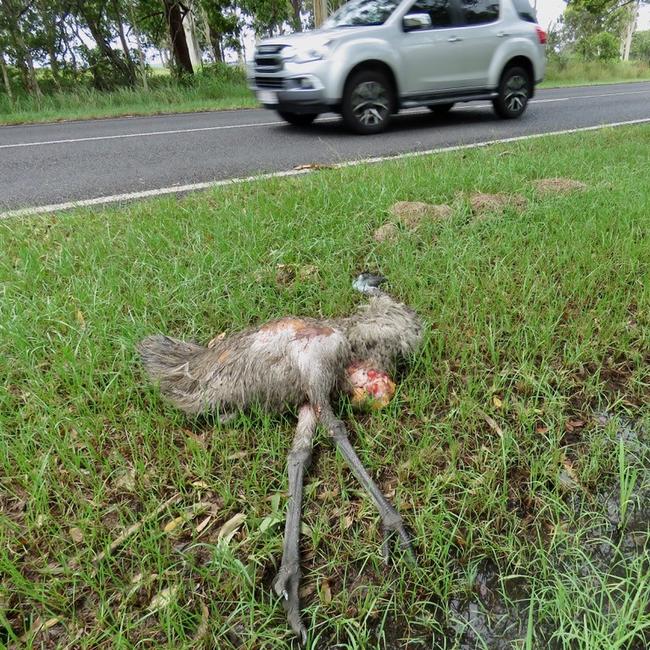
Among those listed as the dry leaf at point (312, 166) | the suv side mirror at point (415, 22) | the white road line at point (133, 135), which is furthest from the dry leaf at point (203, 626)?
the suv side mirror at point (415, 22)

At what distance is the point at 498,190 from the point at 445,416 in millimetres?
2420

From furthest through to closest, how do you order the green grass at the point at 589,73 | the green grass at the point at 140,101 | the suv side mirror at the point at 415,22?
the green grass at the point at 589,73
the green grass at the point at 140,101
the suv side mirror at the point at 415,22

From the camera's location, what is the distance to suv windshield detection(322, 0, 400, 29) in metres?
6.57

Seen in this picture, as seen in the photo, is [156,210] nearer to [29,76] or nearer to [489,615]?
[489,615]

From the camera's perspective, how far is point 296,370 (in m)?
1.62

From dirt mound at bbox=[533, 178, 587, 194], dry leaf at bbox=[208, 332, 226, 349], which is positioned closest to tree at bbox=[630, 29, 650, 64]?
dirt mound at bbox=[533, 178, 587, 194]

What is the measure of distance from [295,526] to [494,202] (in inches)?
104

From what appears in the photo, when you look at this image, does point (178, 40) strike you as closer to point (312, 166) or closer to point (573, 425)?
point (312, 166)

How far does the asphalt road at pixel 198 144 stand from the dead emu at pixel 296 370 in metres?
2.63

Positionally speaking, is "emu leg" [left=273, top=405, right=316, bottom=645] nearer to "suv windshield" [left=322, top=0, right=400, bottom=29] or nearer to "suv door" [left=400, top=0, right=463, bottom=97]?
"suv door" [left=400, top=0, right=463, bottom=97]

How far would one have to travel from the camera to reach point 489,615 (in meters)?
1.20

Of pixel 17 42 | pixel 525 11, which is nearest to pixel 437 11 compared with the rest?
pixel 525 11

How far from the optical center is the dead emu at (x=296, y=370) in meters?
1.55

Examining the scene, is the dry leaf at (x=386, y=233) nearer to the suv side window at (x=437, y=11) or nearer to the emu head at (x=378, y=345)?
the emu head at (x=378, y=345)
